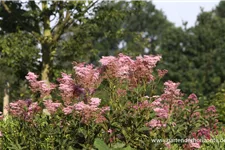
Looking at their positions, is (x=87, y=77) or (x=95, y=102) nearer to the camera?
(x=95, y=102)

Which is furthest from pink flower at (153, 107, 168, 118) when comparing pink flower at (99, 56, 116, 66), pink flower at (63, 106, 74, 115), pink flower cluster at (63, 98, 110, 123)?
pink flower at (63, 106, 74, 115)

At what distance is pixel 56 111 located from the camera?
18.3 ft

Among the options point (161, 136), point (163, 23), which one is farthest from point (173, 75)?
point (161, 136)

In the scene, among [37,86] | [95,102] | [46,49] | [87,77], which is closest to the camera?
[95,102]

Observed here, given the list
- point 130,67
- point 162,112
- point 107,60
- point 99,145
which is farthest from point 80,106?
point 162,112

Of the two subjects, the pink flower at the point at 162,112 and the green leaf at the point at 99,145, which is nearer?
the green leaf at the point at 99,145

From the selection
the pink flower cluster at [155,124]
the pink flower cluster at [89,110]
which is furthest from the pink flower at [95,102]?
the pink flower cluster at [155,124]

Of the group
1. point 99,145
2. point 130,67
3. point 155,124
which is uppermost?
point 130,67

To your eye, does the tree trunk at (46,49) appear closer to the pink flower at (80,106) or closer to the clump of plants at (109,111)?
the clump of plants at (109,111)

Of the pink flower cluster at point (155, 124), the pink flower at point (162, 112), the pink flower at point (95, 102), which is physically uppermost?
the pink flower at point (95, 102)

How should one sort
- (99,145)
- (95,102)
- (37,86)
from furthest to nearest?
1. (37,86)
2. (95,102)
3. (99,145)

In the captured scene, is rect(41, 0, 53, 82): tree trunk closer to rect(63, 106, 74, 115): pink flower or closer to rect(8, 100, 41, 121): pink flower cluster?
rect(8, 100, 41, 121): pink flower cluster

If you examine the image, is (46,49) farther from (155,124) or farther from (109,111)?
(155,124)

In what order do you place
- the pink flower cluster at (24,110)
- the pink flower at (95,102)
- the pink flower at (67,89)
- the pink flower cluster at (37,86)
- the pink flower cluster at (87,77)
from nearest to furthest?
the pink flower at (95,102)
the pink flower cluster at (87,77)
the pink flower at (67,89)
the pink flower cluster at (37,86)
the pink flower cluster at (24,110)
